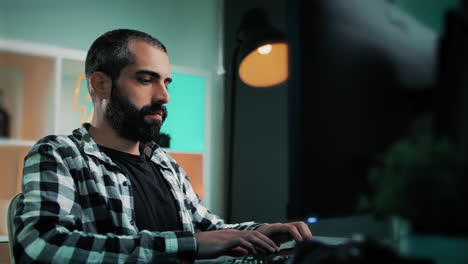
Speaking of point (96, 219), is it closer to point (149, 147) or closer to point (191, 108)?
point (149, 147)

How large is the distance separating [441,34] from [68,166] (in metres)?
0.92

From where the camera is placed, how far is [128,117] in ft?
4.42

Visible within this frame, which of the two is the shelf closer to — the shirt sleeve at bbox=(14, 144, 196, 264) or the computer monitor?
the shirt sleeve at bbox=(14, 144, 196, 264)

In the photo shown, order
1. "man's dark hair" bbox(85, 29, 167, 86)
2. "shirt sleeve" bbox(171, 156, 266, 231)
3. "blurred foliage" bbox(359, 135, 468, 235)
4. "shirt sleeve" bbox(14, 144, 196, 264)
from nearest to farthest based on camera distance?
1. "blurred foliage" bbox(359, 135, 468, 235)
2. "shirt sleeve" bbox(14, 144, 196, 264)
3. "man's dark hair" bbox(85, 29, 167, 86)
4. "shirt sleeve" bbox(171, 156, 266, 231)

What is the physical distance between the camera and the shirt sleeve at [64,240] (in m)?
0.90

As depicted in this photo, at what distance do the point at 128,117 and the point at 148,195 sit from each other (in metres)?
0.23

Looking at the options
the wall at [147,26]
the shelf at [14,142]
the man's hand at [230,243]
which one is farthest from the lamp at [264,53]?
the wall at [147,26]

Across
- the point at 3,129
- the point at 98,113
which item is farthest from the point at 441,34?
the point at 3,129

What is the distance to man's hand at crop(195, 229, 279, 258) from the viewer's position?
0.91 meters

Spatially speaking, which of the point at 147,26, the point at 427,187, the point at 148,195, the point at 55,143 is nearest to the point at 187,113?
the point at 147,26

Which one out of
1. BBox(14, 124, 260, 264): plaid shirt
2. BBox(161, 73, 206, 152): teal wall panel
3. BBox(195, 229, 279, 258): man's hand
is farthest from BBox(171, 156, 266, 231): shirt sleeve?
BBox(161, 73, 206, 152): teal wall panel

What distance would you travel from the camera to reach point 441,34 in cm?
42

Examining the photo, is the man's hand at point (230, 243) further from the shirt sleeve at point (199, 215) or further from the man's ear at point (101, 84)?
the man's ear at point (101, 84)

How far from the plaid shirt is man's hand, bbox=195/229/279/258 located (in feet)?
0.08
